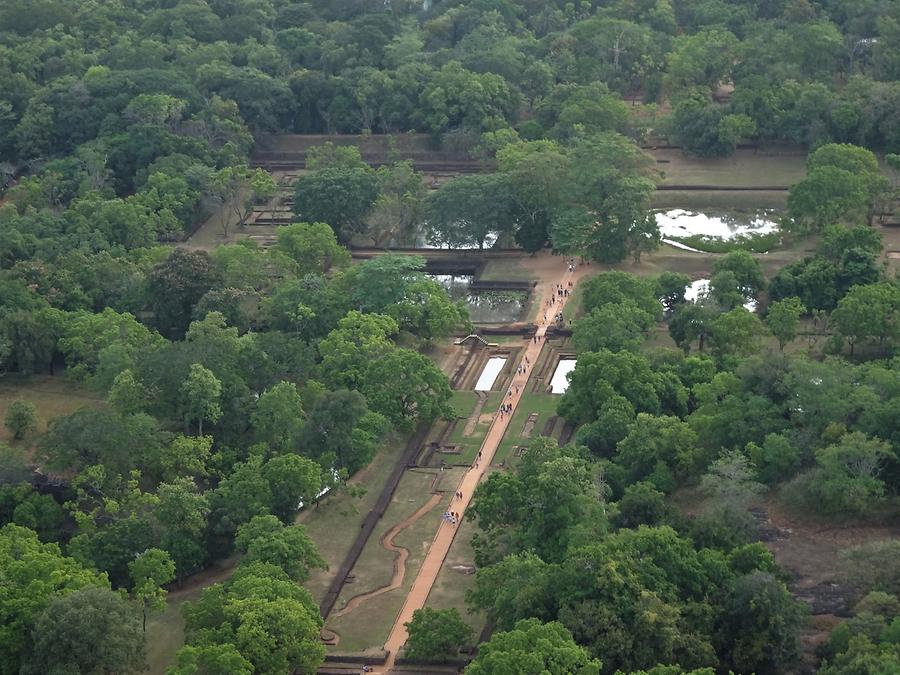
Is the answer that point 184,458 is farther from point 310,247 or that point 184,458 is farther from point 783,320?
point 783,320

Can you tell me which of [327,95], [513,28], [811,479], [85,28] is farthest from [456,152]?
[811,479]

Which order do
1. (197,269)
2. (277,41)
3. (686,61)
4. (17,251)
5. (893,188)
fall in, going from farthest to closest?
(277,41) < (686,61) < (893,188) < (17,251) < (197,269)

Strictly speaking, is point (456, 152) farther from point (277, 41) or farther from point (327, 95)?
point (277, 41)

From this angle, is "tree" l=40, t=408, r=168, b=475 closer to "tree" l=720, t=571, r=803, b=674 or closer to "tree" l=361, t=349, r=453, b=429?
"tree" l=361, t=349, r=453, b=429

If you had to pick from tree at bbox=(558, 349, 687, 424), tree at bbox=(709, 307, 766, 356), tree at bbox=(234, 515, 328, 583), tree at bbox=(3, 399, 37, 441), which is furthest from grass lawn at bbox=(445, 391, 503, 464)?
tree at bbox=(3, 399, 37, 441)

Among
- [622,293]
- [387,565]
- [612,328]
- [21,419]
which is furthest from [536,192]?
[21,419]

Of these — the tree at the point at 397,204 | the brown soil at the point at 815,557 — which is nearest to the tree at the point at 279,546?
the brown soil at the point at 815,557

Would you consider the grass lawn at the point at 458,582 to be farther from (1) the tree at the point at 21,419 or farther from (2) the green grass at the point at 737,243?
(2) the green grass at the point at 737,243
